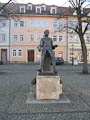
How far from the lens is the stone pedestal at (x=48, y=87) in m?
6.21

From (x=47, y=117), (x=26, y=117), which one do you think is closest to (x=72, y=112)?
(x=47, y=117)

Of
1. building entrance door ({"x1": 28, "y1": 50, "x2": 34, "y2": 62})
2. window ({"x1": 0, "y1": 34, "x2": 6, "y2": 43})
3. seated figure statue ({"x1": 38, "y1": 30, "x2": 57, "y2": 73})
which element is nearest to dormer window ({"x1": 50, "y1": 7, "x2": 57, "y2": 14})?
building entrance door ({"x1": 28, "y1": 50, "x2": 34, "y2": 62})

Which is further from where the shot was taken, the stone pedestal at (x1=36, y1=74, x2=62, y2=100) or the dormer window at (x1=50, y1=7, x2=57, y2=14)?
the dormer window at (x1=50, y1=7, x2=57, y2=14)

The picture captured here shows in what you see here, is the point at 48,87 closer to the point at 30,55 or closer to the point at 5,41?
the point at 30,55

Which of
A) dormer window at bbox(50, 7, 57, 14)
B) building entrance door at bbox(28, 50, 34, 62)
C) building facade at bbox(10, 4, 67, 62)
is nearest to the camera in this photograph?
building facade at bbox(10, 4, 67, 62)

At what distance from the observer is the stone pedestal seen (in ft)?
20.4

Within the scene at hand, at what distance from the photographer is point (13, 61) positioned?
3716cm

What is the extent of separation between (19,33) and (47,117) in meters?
34.4

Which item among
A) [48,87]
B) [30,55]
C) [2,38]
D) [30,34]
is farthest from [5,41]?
[48,87]

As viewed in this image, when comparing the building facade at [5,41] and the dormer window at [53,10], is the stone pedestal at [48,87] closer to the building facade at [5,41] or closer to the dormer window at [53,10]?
the building facade at [5,41]

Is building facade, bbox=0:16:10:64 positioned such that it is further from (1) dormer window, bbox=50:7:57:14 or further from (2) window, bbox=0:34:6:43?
(1) dormer window, bbox=50:7:57:14

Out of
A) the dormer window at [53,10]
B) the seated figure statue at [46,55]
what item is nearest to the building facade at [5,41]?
the dormer window at [53,10]

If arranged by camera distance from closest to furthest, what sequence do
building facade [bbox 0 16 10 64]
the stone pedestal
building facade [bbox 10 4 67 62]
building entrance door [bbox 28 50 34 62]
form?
the stone pedestal
building facade [bbox 0 16 10 64]
building facade [bbox 10 4 67 62]
building entrance door [bbox 28 50 34 62]

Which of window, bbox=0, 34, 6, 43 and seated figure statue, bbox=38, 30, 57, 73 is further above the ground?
window, bbox=0, 34, 6, 43
